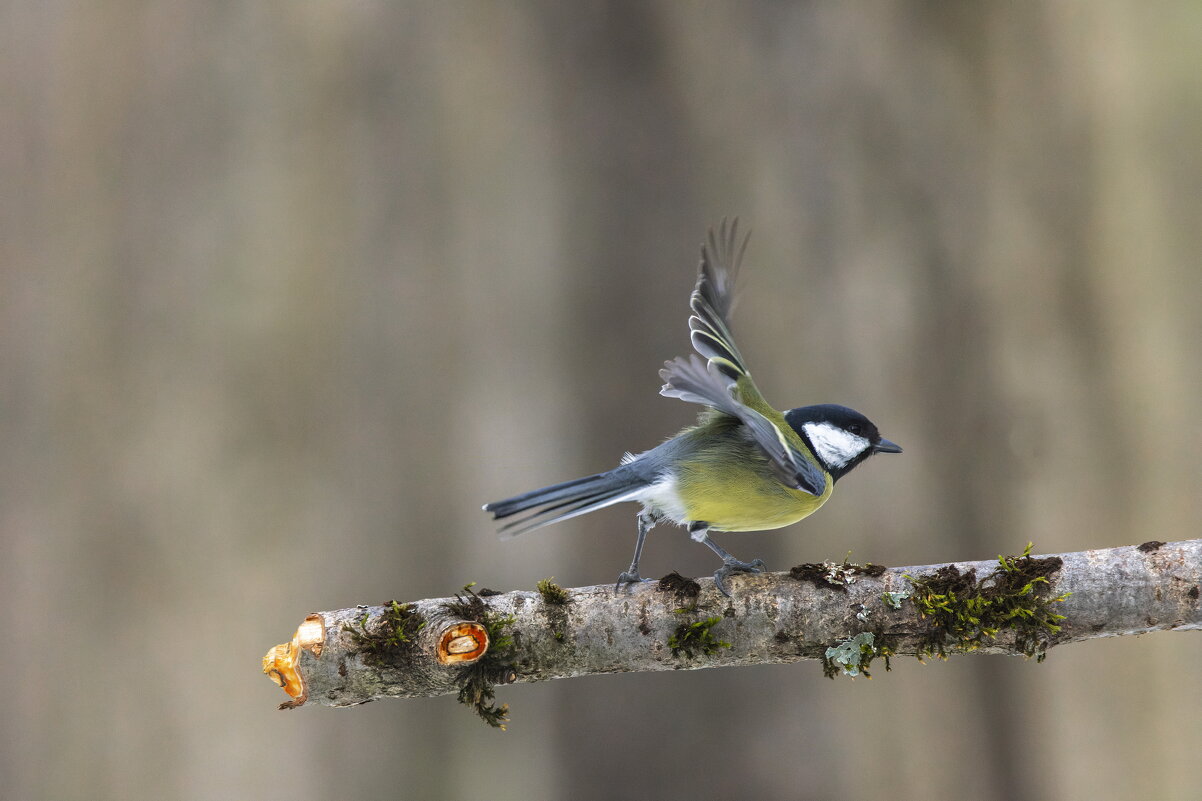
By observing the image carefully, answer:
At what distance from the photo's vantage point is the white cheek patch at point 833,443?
1.92 meters

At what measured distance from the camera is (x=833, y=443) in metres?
1.93

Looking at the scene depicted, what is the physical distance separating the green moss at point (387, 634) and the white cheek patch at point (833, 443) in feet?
3.12

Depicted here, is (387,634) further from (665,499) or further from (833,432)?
(833,432)

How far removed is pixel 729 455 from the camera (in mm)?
1725

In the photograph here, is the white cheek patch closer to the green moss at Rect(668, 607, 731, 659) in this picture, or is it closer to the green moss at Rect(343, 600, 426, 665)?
the green moss at Rect(668, 607, 731, 659)

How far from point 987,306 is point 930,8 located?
105 centimetres

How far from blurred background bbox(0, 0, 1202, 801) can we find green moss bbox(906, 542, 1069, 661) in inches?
52.2

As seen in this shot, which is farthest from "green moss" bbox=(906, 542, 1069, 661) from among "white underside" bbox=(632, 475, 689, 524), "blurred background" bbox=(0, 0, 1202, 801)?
"blurred background" bbox=(0, 0, 1202, 801)

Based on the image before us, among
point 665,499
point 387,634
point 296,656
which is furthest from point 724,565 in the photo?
point 296,656

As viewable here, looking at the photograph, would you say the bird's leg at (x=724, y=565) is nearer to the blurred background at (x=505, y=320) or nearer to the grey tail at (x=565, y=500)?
the grey tail at (x=565, y=500)

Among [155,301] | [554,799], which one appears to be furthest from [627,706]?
[155,301]

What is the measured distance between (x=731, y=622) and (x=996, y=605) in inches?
16.8

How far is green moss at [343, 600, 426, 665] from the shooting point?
142 cm

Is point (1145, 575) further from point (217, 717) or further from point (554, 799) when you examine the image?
point (217, 717)
